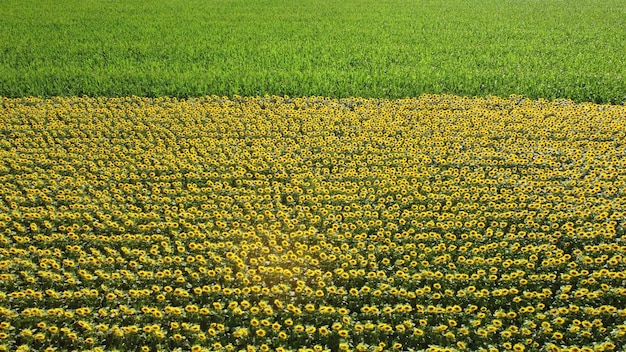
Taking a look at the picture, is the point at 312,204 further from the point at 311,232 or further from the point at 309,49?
the point at 309,49

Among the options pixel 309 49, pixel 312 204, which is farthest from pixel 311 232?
pixel 309 49

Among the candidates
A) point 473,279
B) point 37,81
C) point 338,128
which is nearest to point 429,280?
point 473,279

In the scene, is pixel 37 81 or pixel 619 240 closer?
pixel 619 240

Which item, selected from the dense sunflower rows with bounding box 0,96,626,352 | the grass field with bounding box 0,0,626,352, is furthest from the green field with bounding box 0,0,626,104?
the dense sunflower rows with bounding box 0,96,626,352

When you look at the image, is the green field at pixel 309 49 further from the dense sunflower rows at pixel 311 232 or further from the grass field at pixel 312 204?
the dense sunflower rows at pixel 311 232

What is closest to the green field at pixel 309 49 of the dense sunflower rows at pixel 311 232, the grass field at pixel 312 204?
the grass field at pixel 312 204

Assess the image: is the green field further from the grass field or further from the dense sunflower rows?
the dense sunflower rows

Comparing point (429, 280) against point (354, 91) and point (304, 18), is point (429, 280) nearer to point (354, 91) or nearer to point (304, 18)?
point (354, 91)

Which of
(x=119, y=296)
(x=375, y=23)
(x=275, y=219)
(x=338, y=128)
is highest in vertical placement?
(x=375, y=23)
